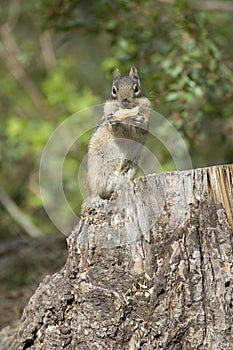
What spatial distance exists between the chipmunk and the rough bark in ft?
2.33

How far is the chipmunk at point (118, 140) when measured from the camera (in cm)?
368

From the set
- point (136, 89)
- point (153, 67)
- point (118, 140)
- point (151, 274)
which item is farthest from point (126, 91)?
point (153, 67)

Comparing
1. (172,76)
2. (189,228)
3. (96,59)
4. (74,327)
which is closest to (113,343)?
(74,327)

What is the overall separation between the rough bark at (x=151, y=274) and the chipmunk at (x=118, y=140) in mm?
710

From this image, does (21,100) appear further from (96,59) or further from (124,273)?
(124,273)

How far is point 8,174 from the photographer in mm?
7824

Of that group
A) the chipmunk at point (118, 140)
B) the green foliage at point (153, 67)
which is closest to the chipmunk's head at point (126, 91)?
the chipmunk at point (118, 140)

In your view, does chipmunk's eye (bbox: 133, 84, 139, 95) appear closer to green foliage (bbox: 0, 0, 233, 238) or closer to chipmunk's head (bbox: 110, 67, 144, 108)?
chipmunk's head (bbox: 110, 67, 144, 108)

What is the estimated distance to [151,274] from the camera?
290 cm

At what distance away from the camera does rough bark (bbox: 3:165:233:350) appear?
2.79 m

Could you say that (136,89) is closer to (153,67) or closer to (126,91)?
(126,91)

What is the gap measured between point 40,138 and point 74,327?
4064mm

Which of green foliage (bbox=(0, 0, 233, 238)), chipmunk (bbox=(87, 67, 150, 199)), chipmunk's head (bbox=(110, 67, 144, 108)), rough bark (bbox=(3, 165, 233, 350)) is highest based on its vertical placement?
green foliage (bbox=(0, 0, 233, 238))

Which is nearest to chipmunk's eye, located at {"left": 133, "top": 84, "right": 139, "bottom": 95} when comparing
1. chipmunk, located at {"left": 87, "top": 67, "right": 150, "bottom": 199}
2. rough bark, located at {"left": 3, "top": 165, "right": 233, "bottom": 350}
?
chipmunk, located at {"left": 87, "top": 67, "right": 150, "bottom": 199}
